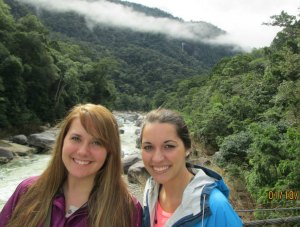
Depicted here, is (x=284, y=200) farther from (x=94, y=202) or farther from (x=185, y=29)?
(x=185, y=29)

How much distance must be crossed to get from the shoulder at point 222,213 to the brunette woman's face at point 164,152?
39 centimetres

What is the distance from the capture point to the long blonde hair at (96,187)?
7.36 feet

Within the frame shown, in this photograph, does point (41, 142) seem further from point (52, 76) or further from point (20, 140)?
point (52, 76)

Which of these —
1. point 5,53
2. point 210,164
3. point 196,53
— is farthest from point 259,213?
point 196,53

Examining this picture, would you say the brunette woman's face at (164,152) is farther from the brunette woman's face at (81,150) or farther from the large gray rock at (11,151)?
the large gray rock at (11,151)

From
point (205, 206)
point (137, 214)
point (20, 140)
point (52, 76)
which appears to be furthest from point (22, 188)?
point (52, 76)

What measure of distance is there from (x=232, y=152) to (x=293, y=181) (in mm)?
4834

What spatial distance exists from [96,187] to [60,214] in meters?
0.29

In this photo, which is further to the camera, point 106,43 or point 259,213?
point 106,43

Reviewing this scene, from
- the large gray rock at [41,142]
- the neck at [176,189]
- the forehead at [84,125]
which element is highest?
the forehead at [84,125]

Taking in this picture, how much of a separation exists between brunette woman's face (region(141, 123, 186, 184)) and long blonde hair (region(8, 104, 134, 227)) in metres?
0.26

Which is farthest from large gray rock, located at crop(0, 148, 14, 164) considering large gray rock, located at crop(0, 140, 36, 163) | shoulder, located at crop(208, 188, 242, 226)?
shoulder, located at crop(208, 188, 242, 226)

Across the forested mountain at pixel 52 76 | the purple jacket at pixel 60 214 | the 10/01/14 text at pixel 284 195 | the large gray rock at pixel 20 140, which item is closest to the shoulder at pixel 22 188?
the purple jacket at pixel 60 214

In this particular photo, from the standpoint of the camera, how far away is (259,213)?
6973 millimetres
